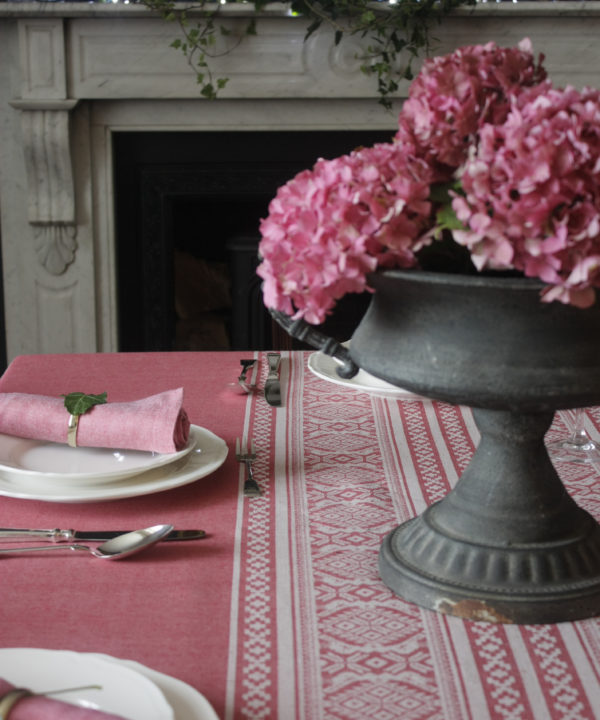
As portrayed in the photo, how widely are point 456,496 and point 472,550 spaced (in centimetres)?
5

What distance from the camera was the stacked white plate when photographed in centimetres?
55

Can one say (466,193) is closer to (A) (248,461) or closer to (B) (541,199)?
(B) (541,199)

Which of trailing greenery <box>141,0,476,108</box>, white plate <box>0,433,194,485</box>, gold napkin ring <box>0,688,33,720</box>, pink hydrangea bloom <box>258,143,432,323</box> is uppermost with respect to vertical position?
trailing greenery <box>141,0,476,108</box>

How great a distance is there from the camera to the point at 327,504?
90 cm

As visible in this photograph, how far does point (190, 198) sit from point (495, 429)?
7.51 feet

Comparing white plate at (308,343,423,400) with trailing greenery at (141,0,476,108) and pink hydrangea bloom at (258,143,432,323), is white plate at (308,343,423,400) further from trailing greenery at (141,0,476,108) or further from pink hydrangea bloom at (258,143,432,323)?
trailing greenery at (141,0,476,108)

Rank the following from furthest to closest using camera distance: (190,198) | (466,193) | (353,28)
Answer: (190,198), (353,28), (466,193)

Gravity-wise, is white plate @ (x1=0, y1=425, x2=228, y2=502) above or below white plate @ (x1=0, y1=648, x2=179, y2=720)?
below

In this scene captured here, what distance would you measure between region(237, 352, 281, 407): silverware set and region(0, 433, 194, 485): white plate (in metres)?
0.23

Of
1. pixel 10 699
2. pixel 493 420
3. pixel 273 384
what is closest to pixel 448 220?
pixel 493 420

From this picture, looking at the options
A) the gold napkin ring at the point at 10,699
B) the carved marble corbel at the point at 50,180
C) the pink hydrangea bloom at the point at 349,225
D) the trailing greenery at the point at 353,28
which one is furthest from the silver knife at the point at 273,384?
the carved marble corbel at the point at 50,180

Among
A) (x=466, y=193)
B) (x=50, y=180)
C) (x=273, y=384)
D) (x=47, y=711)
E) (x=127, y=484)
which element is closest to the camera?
(x=47, y=711)

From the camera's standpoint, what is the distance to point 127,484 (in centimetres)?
90

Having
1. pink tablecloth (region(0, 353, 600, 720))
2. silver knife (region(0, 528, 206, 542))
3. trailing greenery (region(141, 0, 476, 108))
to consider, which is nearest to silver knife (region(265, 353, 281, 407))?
pink tablecloth (region(0, 353, 600, 720))
